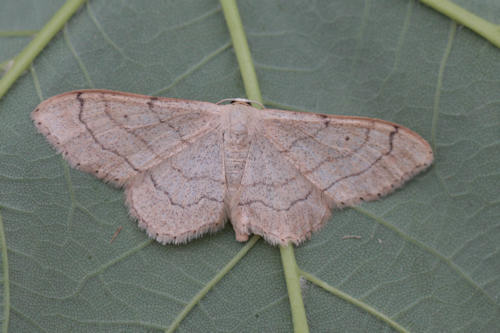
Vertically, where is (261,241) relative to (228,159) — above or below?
below

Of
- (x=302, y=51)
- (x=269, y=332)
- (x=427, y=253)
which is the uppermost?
(x=302, y=51)

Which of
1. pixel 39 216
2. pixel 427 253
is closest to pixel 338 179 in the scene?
pixel 427 253

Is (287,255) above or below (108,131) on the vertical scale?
below

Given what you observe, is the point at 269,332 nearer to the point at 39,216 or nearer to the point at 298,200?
the point at 298,200
